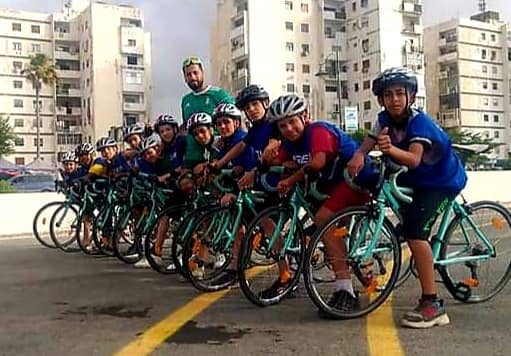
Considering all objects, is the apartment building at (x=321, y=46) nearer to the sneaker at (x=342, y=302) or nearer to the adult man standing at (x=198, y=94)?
the adult man standing at (x=198, y=94)

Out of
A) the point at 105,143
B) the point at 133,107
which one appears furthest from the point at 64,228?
the point at 133,107

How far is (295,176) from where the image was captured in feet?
19.1

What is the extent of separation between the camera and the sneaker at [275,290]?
20.0 ft

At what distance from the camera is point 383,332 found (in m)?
5.01

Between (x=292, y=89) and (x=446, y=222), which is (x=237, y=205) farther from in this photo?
(x=292, y=89)

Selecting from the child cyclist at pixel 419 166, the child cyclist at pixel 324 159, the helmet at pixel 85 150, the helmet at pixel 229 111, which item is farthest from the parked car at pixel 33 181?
the child cyclist at pixel 419 166

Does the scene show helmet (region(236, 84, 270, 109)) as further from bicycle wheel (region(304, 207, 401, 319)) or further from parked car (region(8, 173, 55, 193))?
parked car (region(8, 173, 55, 193))

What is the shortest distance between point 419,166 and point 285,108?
1.16 m

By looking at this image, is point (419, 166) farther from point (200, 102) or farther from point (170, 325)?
point (200, 102)

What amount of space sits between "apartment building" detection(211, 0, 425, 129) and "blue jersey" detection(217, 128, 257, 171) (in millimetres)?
57712

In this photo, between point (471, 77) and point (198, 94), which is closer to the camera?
point (198, 94)

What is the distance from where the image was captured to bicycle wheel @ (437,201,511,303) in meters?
5.71

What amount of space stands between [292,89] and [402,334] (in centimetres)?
6286

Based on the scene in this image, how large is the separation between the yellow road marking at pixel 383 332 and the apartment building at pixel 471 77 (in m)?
68.9
